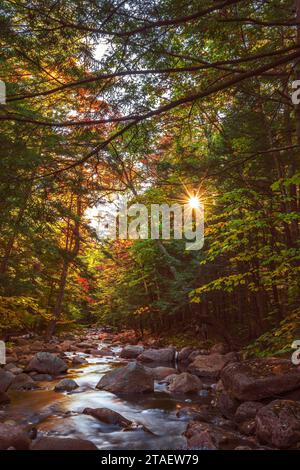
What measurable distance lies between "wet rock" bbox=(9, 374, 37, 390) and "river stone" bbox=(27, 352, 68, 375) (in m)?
1.22

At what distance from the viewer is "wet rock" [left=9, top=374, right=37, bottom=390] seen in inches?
343

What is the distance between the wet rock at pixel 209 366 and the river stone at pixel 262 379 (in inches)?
127

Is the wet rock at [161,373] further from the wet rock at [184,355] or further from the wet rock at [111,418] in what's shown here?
the wet rock at [111,418]

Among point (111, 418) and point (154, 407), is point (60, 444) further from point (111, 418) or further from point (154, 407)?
point (154, 407)

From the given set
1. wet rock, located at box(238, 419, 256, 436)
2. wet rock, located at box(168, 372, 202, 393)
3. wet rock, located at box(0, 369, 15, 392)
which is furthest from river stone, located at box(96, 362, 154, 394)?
wet rock, located at box(238, 419, 256, 436)

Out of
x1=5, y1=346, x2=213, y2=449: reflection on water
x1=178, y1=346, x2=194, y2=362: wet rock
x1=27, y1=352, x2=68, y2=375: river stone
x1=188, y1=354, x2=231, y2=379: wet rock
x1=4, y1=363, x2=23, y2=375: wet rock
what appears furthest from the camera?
x1=178, y1=346, x2=194, y2=362: wet rock

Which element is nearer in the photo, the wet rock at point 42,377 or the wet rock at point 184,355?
the wet rock at point 42,377

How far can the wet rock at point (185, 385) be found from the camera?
8.53 metres

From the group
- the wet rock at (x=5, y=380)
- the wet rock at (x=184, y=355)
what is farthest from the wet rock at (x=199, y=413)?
the wet rock at (x=184, y=355)

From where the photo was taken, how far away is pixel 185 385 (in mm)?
8602

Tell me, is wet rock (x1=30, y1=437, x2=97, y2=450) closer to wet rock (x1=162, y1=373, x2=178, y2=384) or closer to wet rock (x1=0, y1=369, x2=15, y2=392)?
wet rock (x1=0, y1=369, x2=15, y2=392)

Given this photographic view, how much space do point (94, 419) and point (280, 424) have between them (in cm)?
317

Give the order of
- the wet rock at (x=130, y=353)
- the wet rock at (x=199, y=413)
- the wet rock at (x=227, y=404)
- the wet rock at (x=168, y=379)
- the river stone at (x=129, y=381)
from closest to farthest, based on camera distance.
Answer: the wet rock at (x=199, y=413)
the wet rock at (x=227, y=404)
the river stone at (x=129, y=381)
the wet rock at (x=168, y=379)
the wet rock at (x=130, y=353)

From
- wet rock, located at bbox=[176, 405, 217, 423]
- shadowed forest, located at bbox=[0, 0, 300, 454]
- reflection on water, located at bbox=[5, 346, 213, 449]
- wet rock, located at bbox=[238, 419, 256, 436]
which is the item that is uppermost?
shadowed forest, located at bbox=[0, 0, 300, 454]
